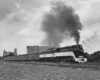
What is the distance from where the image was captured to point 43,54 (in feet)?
107

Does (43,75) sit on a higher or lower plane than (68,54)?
lower

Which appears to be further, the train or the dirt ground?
the train

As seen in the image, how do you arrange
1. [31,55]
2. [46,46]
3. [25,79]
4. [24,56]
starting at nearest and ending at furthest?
1. [25,79]
2. [31,55]
3. [24,56]
4. [46,46]

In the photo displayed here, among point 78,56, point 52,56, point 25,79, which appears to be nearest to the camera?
point 25,79

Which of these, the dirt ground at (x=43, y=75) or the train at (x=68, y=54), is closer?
the dirt ground at (x=43, y=75)

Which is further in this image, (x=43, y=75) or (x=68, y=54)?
(x=68, y=54)

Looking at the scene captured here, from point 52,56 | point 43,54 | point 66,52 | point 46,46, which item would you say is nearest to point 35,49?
point 46,46

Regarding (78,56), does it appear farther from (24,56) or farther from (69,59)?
(24,56)

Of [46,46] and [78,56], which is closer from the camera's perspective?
[78,56]

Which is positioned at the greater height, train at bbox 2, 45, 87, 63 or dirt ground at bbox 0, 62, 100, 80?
train at bbox 2, 45, 87, 63

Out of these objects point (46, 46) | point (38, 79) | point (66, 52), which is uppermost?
point (46, 46)

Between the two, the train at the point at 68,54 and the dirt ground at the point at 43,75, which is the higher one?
the train at the point at 68,54

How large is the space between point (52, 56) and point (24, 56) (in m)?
14.7

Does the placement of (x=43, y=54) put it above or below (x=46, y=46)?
below
